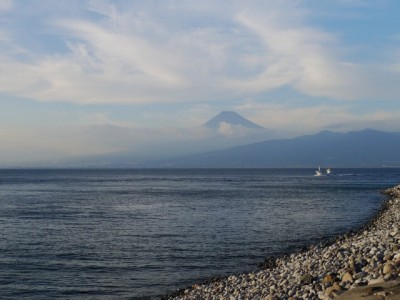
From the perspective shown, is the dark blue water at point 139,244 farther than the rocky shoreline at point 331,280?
Yes

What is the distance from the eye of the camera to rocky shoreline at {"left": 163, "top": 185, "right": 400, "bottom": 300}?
32.2ft

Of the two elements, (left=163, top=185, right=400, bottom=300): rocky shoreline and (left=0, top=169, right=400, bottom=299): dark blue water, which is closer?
(left=163, top=185, right=400, bottom=300): rocky shoreline

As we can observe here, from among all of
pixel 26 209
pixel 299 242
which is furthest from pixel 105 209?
pixel 299 242

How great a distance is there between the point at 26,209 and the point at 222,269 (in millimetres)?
29945

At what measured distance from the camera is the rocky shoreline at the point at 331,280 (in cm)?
982

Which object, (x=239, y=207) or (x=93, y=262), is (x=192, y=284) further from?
(x=239, y=207)

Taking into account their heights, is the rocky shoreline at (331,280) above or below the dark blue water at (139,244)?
above

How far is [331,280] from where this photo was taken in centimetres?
1183

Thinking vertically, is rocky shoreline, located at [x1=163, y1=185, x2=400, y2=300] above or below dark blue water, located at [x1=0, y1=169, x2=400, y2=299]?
above

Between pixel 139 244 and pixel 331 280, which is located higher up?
pixel 331 280

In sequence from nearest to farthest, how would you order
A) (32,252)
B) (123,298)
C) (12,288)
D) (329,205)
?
(123,298) → (12,288) → (32,252) → (329,205)

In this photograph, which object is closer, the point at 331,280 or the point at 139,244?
the point at 331,280

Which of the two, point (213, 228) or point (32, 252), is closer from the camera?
point (32, 252)

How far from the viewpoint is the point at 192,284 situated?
17.7 m
